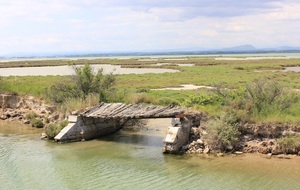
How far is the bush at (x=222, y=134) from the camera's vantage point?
19.2 meters

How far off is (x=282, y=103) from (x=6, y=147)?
15.1m

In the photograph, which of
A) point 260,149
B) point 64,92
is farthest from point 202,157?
point 64,92

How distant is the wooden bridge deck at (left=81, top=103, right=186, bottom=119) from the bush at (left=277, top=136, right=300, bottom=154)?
16.9ft

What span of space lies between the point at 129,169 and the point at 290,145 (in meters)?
7.62

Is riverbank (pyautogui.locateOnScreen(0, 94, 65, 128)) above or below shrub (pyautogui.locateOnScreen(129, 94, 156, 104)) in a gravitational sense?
below

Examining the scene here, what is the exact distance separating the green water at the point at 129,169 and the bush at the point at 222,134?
0.86m

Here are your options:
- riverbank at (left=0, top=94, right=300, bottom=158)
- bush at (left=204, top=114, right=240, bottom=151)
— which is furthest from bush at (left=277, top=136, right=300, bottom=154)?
bush at (left=204, top=114, right=240, bottom=151)

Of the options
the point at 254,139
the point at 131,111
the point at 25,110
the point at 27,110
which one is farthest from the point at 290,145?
the point at 25,110

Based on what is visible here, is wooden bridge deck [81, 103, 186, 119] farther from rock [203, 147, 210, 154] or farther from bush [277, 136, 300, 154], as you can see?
bush [277, 136, 300, 154]

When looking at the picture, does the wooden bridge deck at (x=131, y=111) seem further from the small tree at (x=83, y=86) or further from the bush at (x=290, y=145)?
the bush at (x=290, y=145)

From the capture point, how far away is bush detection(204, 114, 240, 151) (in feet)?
62.9

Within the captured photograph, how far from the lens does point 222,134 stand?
19109 millimetres

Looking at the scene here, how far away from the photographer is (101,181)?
15664 mm

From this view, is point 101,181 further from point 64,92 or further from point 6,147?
point 64,92
